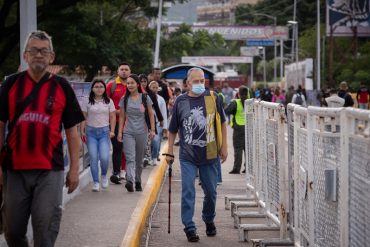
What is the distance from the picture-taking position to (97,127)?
1348 centimetres

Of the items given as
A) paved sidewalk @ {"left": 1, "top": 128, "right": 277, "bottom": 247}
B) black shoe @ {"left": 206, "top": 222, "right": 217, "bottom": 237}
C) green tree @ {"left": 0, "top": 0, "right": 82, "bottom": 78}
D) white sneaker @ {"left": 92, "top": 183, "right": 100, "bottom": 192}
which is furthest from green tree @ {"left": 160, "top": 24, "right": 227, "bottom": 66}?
black shoe @ {"left": 206, "top": 222, "right": 217, "bottom": 237}

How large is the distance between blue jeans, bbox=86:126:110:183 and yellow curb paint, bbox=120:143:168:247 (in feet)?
2.49

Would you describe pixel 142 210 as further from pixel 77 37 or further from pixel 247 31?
pixel 247 31

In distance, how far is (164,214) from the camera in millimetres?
12438

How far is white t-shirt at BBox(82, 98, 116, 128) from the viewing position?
1350 centimetres

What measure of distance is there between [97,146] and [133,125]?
614 mm

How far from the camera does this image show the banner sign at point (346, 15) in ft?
176

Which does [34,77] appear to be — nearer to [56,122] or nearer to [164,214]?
[56,122]

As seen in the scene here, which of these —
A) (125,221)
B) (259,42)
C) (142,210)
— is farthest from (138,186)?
(259,42)

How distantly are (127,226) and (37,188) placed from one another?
154 inches

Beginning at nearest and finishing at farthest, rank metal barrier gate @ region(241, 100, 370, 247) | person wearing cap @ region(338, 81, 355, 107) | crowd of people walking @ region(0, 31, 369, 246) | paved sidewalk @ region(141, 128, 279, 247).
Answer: metal barrier gate @ region(241, 100, 370, 247), crowd of people walking @ region(0, 31, 369, 246), paved sidewalk @ region(141, 128, 279, 247), person wearing cap @ region(338, 81, 355, 107)

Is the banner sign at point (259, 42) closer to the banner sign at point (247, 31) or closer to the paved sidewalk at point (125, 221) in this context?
the banner sign at point (247, 31)

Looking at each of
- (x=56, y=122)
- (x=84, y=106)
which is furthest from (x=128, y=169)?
(x=56, y=122)

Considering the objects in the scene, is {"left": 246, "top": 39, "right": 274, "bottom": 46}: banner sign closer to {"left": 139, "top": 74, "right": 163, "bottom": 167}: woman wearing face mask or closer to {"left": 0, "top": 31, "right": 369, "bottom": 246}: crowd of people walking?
{"left": 0, "top": 31, "right": 369, "bottom": 246}: crowd of people walking
